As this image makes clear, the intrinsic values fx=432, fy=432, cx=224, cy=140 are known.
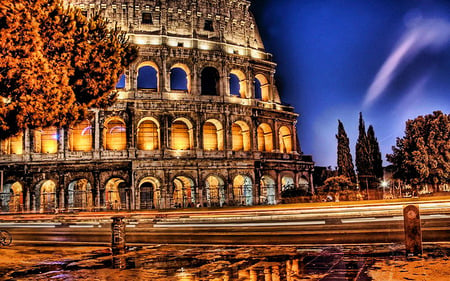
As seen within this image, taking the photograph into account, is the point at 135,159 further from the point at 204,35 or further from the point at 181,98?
the point at 204,35

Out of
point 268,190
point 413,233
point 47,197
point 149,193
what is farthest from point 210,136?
point 413,233

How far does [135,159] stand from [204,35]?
13.2 metres

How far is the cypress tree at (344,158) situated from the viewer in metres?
47.9

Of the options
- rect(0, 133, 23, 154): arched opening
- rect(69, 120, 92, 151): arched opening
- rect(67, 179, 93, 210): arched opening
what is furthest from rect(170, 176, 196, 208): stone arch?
rect(0, 133, 23, 154): arched opening

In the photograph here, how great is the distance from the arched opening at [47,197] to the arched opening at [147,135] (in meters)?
8.09

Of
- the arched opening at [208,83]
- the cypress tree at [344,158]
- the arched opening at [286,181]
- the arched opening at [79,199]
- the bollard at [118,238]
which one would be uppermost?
the arched opening at [208,83]

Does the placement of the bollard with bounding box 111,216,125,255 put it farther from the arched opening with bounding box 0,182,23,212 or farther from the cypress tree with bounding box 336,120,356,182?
the cypress tree with bounding box 336,120,356,182

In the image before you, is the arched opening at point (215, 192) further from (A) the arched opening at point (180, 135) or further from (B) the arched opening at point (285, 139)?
(B) the arched opening at point (285, 139)

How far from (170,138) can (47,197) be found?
11.5 meters

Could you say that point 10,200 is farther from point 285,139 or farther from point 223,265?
point 223,265

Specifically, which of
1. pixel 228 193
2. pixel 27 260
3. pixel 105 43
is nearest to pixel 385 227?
pixel 27 260

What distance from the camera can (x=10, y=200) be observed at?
35.1 metres

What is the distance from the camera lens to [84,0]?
3819 centimetres

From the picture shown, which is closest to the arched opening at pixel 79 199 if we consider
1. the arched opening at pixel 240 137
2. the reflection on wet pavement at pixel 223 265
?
the arched opening at pixel 240 137
